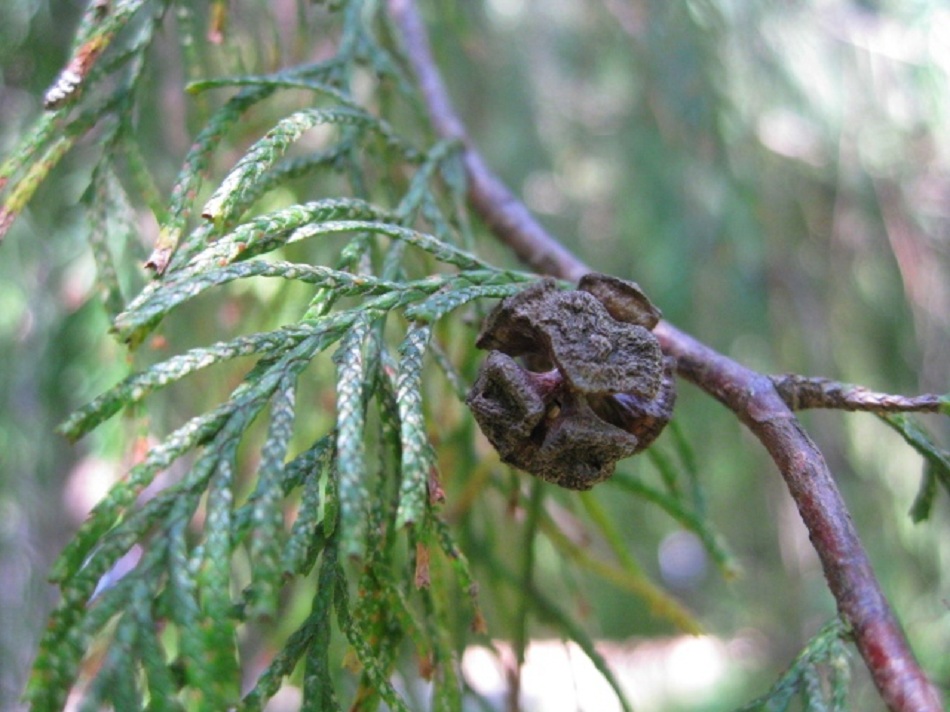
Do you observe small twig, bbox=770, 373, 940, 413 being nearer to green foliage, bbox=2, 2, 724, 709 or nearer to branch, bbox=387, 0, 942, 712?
branch, bbox=387, 0, 942, 712

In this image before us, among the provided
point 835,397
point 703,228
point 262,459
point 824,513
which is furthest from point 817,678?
point 703,228

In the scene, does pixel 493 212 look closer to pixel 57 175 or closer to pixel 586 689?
pixel 57 175

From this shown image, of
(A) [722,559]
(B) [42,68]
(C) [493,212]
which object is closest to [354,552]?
(A) [722,559]

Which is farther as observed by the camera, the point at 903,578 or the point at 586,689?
the point at 586,689

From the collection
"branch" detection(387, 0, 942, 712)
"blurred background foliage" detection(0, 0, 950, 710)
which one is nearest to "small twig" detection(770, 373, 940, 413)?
"branch" detection(387, 0, 942, 712)

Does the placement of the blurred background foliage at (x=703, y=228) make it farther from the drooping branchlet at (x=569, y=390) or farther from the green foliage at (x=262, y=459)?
the drooping branchlet at (x=569, y=390)

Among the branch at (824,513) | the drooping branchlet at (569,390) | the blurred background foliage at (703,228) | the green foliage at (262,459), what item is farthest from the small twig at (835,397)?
the blurred background foliage at (703,228)

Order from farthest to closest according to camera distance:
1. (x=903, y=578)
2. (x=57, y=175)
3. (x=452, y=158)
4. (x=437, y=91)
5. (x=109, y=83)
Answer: (x=903, y=578)
(x=109, y=83)
(x=57, y=175)
(x=437, y=91)
(x=452, y=158)
